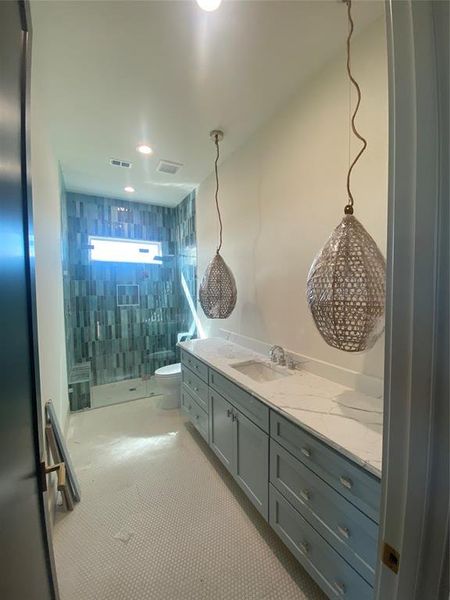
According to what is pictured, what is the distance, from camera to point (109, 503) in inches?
69.7

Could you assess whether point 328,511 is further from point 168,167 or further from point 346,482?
point 168,167

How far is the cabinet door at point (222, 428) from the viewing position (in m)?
1.82

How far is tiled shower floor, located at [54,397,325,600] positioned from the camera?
1269 millimetres

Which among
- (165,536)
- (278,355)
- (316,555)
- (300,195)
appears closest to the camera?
(316,555)

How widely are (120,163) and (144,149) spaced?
45 cm

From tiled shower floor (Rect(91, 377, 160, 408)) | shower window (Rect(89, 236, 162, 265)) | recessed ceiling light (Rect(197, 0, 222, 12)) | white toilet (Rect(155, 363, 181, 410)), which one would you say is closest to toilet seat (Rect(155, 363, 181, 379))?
white toilet (Rect(155, 363, 181, 410))

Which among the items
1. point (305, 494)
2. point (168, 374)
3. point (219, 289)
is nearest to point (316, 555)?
point (305, 494)

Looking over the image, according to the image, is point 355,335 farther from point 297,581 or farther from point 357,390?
point 297,581

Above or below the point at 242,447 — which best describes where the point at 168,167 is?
above

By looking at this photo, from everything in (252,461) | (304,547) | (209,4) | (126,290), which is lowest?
(304,547)

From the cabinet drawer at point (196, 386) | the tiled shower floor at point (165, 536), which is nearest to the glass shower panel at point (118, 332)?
the cabinet drawer at point (196, 386)

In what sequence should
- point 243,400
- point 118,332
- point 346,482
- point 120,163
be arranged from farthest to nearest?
point 118,332 < point 120,163 < point 243,400 < point 346,482

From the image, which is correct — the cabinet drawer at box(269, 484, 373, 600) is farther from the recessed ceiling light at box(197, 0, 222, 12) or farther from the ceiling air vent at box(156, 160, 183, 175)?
the ceiling air vent at box(156, 160, 183, 175)

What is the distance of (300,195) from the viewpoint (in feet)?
6.08
